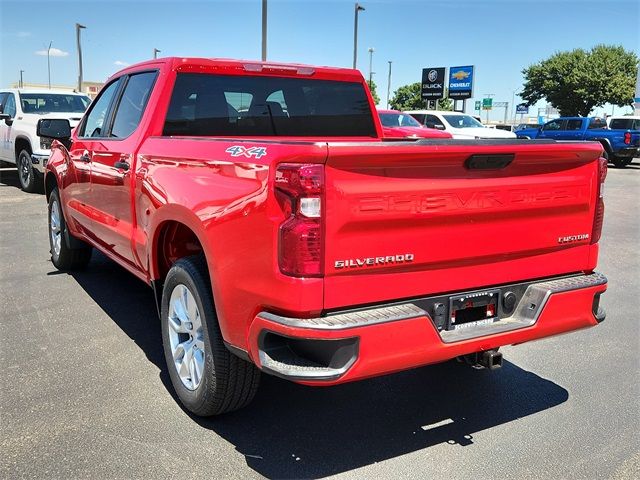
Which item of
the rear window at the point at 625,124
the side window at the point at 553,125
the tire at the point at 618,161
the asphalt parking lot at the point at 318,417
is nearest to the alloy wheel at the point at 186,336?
the asphalt parking lot at the point at 318,417

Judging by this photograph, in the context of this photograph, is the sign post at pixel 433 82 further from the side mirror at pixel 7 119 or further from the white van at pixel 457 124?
the side mirror at pixel 7 119

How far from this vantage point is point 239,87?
4.40 metres

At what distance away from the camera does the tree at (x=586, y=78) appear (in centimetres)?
5288

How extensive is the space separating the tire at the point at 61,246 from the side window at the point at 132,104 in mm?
1791

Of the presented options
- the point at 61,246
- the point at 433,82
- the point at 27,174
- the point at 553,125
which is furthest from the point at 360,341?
the point at 433,82

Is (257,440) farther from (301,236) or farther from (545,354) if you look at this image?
(545,354)

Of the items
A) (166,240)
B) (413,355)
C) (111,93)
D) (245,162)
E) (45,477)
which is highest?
(111,93)

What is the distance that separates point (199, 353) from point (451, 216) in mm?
1505

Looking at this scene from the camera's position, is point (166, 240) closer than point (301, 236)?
No

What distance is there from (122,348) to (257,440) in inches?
64.3

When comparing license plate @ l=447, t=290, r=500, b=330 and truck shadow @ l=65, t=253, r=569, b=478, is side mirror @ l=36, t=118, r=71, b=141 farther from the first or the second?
license plate @ l=447, t=290, r=500, b=330

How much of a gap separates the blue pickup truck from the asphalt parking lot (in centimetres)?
1774

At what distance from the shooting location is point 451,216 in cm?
282

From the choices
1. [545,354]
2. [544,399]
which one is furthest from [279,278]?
[545,354]
